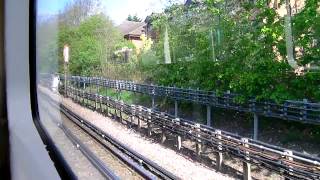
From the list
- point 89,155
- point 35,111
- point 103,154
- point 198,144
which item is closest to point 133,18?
point 198,144

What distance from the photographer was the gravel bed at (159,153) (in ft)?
3.89

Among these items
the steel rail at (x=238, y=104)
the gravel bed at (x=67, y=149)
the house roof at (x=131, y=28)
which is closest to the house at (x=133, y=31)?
the house roof at (x=131, y=28)

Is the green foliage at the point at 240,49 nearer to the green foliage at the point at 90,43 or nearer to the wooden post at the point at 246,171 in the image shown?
the wooden post at the point at 246,171

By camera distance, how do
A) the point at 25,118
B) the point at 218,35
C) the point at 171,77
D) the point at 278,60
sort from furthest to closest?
the point at 25,118 → the point at 171,77 → the point at 218,35 → the point at 278,60

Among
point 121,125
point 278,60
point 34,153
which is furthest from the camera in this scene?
point 34,153

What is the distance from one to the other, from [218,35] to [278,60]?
246mm

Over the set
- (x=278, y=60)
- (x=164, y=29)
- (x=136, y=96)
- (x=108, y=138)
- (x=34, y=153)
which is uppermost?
(x=164, y=29)

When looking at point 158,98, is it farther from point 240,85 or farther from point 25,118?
point 25,118

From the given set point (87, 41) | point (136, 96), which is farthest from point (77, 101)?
point (136, 96)

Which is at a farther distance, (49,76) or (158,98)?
(49,76)

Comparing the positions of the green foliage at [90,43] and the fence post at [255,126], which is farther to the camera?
the green foliage at [90,43]

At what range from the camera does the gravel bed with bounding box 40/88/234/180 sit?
119 cm

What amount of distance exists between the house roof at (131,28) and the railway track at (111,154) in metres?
0.43

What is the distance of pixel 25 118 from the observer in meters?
3.30
